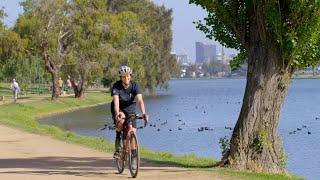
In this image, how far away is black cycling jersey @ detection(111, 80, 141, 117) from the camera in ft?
37.8

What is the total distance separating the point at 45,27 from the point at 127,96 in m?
38.8

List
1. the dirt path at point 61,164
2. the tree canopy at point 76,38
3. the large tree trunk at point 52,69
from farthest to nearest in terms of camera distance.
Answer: the large tree trunk at point 52,69 < the tree canopy at point 76,38 < the dirt path at point 61,164

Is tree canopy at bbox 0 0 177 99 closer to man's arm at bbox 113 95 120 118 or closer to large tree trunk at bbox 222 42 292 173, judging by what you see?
large tree trunk at bbox 222 42 292 173

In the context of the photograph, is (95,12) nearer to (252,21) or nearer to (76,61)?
(76,61)

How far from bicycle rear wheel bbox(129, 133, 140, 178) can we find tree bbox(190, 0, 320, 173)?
2581mm

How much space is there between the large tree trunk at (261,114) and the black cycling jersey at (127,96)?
2.74 metres

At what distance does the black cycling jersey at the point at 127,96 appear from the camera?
1152 centimetres

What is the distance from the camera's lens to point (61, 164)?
1366cm

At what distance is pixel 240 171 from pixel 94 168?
282 cm

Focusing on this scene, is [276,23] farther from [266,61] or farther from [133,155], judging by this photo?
[133,155]

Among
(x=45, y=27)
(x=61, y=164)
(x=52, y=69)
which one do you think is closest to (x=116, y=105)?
(x=61, y=164)

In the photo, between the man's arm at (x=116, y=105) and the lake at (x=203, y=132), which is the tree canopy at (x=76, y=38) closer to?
the lake at (x=203, y=132)

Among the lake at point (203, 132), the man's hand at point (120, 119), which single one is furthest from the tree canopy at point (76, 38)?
the man's hand at point (120, 119)

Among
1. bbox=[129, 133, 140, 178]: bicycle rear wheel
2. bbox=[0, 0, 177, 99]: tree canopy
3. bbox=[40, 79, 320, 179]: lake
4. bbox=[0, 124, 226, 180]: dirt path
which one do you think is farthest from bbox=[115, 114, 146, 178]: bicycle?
bbox=[0, 0, 177, 99]: tree canopy
